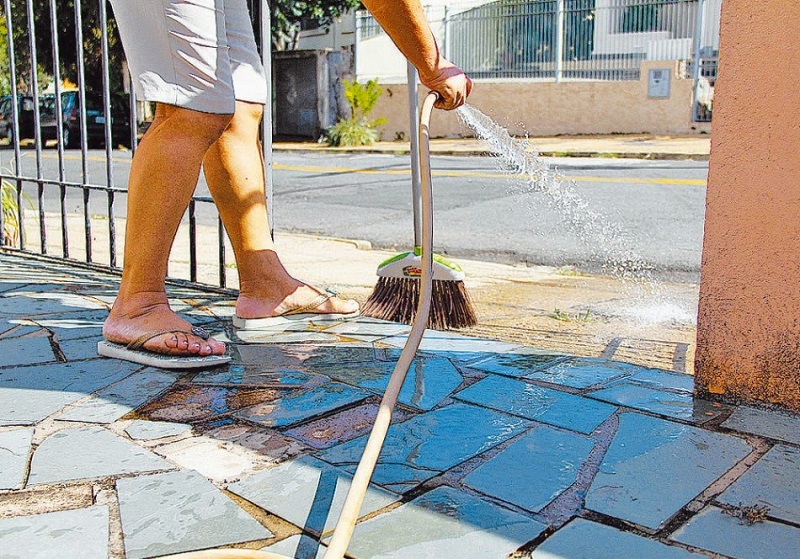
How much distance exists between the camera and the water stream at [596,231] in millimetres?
3498

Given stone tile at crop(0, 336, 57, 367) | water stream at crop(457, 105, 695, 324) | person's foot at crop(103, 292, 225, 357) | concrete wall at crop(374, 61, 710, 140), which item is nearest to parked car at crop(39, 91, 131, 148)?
concrete wall at crop(374, 61, 710, 140)

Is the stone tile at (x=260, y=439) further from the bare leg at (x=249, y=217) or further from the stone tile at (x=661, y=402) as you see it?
the bare leg at (x=249, y=217)

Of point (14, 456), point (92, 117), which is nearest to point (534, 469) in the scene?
point (14, 456)

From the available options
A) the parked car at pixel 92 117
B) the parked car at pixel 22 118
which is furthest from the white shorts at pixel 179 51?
the parked car at pixel 22 118

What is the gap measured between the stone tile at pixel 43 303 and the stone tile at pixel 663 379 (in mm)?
1937

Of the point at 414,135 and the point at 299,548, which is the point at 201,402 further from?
the point at 414,135

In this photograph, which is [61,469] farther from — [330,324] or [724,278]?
[724,278]

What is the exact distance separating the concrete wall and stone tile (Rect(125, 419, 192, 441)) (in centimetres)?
1509

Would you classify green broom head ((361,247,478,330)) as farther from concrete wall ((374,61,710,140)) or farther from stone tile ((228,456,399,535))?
concrete wall ((374,61,710,140))

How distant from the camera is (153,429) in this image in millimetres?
2092

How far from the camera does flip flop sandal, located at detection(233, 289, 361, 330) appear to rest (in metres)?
3.03

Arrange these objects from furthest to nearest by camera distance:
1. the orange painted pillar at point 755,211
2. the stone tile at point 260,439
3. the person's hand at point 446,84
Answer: the person's hand at point 446,84, the orange painted pillar at point 755,211, the stone tile at point 260,439

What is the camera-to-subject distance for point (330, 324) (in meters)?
3.11

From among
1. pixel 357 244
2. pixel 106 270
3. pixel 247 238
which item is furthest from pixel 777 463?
pixel 357 244
